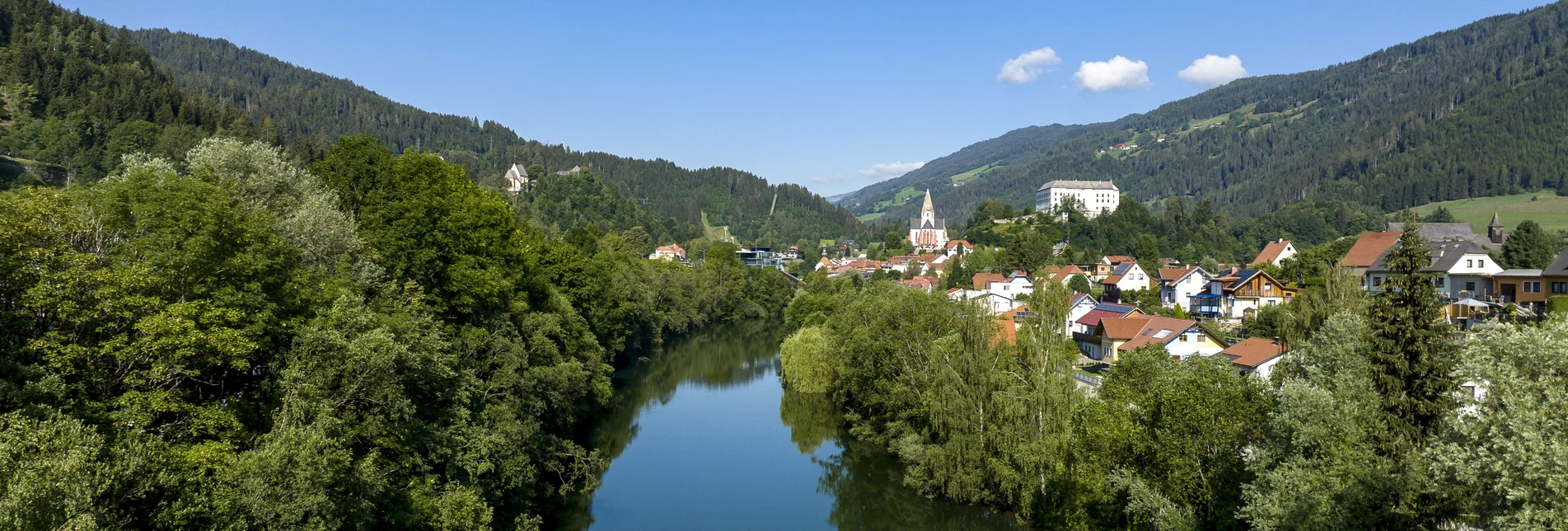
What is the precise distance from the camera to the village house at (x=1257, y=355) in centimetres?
2745

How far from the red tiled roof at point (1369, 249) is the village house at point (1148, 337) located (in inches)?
694

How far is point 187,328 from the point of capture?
1198 centimetres

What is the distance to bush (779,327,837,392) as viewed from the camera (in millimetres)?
36125

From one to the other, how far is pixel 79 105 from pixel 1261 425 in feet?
254

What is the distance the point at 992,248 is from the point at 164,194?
90822 millimetres

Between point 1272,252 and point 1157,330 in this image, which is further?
point 1272,252

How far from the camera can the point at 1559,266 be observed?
110 ft

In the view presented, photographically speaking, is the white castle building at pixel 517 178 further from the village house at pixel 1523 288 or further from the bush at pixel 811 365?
the village house at pixel 1523 288

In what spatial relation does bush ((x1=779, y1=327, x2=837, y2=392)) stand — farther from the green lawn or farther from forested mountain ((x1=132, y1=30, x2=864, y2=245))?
forested mountain ((x1=132, y1=30, x2=864, y2=245))

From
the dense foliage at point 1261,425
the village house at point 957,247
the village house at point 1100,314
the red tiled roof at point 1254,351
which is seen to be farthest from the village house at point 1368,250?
the village house at point 957,247

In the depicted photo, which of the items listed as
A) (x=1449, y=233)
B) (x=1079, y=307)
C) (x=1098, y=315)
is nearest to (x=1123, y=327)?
(x=1098, y=315)

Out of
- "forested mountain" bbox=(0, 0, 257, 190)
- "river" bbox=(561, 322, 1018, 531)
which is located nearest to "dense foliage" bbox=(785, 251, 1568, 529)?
"river" bbox=(561, 322, 1018, 531)

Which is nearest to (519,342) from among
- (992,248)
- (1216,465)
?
(1216,465)

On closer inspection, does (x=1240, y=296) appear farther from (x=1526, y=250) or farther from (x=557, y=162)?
(x=557, y=162)
